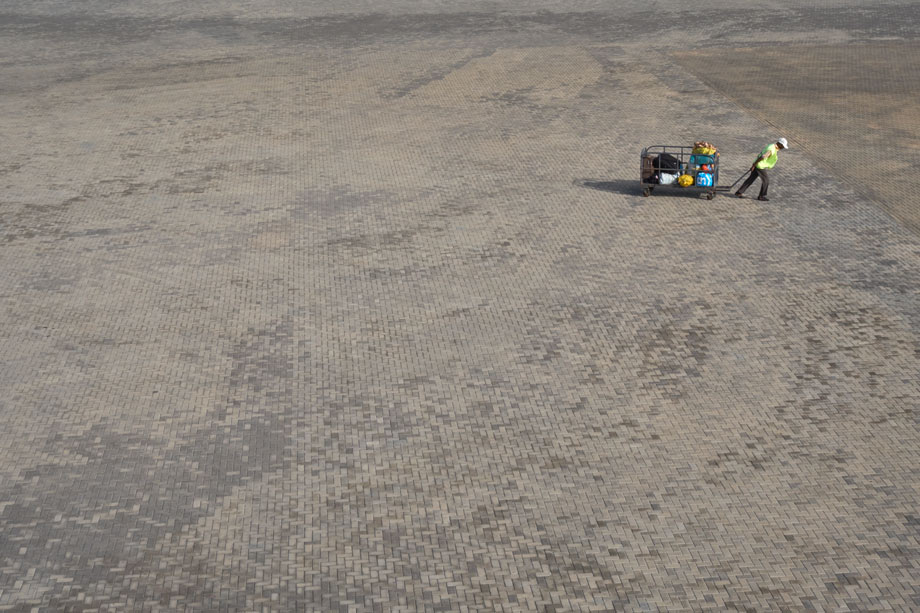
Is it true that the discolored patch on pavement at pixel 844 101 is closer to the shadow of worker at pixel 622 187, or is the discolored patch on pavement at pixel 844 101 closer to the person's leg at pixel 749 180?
the person's leg at pixel 749 180

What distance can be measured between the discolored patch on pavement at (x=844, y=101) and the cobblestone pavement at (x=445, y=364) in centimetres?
44

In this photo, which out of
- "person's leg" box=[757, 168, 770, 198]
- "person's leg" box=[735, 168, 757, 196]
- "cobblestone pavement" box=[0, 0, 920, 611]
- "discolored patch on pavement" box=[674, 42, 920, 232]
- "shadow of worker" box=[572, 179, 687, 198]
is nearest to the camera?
"cobblestone pavement" box=[0, 0, 920, 611]

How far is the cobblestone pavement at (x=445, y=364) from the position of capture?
28.3 ft

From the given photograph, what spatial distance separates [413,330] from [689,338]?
3.50 metres

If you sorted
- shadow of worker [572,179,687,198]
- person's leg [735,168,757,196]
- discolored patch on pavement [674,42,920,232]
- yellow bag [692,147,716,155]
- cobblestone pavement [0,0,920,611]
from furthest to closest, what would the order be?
discolored patch on pavement [674,42,920,232] < shadow of worker [572,179,687,198] < yellow bag [692,147,716,155] < person's leg [735,168,757,196] < cobblestone pavement [0,0,920,611]

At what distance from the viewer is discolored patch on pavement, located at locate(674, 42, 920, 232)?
1748 centimetres

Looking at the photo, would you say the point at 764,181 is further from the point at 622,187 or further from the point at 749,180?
the point at 622,187

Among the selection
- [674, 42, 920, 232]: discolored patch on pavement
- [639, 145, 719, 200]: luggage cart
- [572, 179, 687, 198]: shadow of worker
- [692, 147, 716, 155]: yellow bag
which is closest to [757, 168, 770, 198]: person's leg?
[639, 145, 719, 200]: luggage cart

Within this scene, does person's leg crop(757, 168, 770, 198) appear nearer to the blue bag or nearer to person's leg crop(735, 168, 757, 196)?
person's leg crop(735, 168, 757, 196)

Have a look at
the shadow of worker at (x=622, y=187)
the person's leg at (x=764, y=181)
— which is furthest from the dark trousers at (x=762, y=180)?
the shadow of worker at (x=622, y=187)

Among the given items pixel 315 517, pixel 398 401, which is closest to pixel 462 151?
pixel 398 401

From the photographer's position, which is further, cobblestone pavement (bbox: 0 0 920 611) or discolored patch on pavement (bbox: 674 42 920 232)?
discolored patch on pavement (bbox: 674 42 920 232)

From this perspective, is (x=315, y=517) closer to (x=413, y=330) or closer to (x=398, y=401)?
(x=398, y=401)

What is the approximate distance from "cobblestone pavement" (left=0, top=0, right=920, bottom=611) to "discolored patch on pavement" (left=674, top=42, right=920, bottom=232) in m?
0.44
